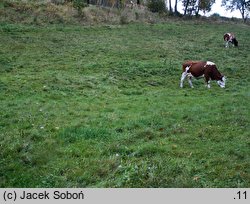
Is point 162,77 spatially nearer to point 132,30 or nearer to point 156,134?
point 156,134

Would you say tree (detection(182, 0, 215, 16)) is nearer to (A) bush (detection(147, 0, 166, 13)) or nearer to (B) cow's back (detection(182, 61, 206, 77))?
(A) bush (detection(147, 0, 166, 13))

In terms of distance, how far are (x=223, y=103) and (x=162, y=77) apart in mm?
7996

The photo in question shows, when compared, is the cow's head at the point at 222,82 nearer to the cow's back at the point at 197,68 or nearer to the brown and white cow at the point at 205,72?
the brown and white cow at the point at 205,72

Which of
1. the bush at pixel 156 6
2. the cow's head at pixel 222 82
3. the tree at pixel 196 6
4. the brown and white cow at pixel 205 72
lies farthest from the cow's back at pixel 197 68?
the tree at pixel 196 6

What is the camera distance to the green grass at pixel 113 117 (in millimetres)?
9094

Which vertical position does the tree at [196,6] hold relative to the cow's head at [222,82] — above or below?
above

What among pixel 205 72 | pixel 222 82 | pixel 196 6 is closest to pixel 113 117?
pixel 205 72

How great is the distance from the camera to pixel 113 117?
14.4 meters

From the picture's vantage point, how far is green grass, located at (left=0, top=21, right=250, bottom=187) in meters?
9.09

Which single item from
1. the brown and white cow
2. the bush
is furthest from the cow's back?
the bush

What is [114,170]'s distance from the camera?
9.18 metres
